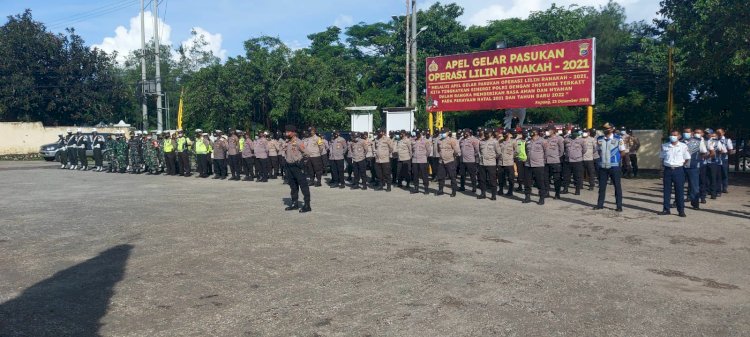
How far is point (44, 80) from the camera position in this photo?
132 ft

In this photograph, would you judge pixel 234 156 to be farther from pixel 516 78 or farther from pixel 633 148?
pixel 633 148

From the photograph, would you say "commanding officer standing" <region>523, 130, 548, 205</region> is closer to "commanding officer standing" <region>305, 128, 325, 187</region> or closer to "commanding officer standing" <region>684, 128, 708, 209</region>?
"commanding officer standing" <region>684, 128, 708, 209</region>

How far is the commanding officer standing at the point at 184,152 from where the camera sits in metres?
19.4

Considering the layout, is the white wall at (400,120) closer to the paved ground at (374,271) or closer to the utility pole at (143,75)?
the paved ground at (374,271)

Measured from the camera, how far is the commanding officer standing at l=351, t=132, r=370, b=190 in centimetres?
1523

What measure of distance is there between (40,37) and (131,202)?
3498cm

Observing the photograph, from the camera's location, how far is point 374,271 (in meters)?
6.21

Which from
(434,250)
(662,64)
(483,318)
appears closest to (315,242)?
(434,250)

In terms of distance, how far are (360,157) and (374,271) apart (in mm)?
9139

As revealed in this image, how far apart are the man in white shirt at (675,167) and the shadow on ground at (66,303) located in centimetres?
916

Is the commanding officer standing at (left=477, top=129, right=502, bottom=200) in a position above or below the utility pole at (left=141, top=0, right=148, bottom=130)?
below

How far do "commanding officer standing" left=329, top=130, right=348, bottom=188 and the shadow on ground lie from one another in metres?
9.39

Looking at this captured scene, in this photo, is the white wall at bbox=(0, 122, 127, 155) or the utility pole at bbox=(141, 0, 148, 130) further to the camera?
the white wall at bbox=(0, 122, 127, 155)

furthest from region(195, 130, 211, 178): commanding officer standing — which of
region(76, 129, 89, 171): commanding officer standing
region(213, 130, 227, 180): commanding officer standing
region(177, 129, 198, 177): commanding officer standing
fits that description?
region(76, 129, 89, 171): commanding officer standing
